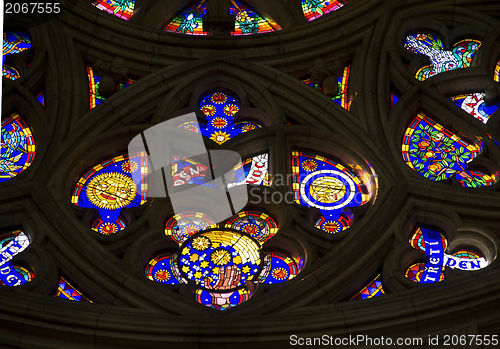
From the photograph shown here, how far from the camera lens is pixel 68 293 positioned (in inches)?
402

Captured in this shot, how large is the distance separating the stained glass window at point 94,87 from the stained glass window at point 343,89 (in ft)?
7.71

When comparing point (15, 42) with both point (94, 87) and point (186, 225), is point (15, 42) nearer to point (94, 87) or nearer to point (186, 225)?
point (94, 87)

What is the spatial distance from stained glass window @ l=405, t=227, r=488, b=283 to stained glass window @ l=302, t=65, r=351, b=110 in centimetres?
223

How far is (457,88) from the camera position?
41.1ft

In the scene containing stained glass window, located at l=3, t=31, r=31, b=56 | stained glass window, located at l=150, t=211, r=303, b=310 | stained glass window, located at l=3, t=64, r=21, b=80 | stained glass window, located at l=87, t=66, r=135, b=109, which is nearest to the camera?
stained glass window, located at l=150, t=211, r=303, b=310

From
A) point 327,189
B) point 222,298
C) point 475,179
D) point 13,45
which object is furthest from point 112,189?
point 475,179

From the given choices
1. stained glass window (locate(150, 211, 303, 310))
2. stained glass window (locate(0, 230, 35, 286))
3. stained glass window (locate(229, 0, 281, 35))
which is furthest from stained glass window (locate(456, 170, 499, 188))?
stained glass window (locate(0, 230, 35, 286))

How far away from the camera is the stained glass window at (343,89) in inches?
491

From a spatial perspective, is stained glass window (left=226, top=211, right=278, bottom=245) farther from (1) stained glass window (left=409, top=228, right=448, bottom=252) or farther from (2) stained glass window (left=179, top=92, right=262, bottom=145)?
(1) stained glass window (left=409, top=228, right=448, bottom=252)

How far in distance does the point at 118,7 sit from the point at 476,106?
5157 mm

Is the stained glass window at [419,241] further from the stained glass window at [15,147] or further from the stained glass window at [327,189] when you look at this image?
the stained glass window at [15,147]

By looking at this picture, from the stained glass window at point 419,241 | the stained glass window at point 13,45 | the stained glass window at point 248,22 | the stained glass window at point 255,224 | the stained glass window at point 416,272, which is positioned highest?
the stained glass window at point 248,22

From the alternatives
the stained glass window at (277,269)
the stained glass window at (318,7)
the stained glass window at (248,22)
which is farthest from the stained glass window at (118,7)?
the stained glass window at (277,269)

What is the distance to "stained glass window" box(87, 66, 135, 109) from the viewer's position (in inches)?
494
